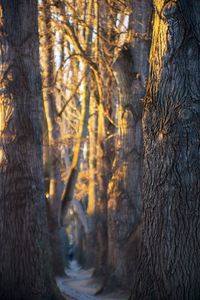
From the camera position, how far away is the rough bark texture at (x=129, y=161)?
13898 millimetres

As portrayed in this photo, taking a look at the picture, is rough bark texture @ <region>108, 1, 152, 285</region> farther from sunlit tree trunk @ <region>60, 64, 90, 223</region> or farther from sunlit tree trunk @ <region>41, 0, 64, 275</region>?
sunlit tree trunk @ <region>60, 64, 90, 223</region>

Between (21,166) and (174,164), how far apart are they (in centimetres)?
322

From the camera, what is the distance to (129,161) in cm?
1419

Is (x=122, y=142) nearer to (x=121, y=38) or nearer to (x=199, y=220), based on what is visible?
(x=121, y=38)

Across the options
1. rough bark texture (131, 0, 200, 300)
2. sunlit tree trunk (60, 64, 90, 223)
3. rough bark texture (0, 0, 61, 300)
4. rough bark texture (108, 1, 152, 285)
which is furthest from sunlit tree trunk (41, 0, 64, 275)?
rough bark texture (131, 0, 200, 300)

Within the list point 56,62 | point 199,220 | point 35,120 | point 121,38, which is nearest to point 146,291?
point 199,220

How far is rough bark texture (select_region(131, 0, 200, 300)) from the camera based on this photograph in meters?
7.16

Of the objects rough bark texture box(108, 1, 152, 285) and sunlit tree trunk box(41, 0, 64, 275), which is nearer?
rough bark texture box(108, 1, 152, 285)

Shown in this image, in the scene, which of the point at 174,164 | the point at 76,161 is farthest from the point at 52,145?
the point at 174,164

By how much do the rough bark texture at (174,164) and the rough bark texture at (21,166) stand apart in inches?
94.3

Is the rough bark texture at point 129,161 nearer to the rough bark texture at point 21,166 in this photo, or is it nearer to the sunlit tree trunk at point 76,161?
the rough bark texture at point 21,166

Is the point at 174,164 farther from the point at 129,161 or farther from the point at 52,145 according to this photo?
the point at 52,145

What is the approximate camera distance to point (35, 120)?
32.2 feet

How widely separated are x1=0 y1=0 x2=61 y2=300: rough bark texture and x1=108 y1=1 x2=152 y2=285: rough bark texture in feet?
14.1
